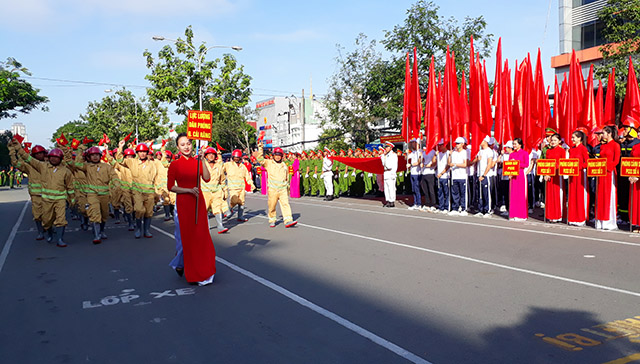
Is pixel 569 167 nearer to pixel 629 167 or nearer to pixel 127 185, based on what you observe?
pixel 629 167

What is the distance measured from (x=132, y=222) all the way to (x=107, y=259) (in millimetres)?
4739

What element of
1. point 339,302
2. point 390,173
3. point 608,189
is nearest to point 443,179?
point 390,173

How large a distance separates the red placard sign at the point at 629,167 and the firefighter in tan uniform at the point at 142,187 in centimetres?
1001

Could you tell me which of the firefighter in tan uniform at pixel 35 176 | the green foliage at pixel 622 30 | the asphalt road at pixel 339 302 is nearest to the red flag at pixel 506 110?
the asphalt road at pixel 339 302

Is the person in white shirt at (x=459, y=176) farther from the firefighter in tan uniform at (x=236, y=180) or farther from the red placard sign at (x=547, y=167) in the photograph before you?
the firefighter in tan uniform at (x=236, y=180)

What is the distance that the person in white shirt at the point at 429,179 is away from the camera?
16109mm

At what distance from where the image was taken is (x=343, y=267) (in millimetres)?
7738

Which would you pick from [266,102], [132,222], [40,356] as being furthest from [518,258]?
[266,102]

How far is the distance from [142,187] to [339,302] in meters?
7.59

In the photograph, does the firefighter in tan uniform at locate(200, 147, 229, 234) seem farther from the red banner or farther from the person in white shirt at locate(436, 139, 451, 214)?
the red banner

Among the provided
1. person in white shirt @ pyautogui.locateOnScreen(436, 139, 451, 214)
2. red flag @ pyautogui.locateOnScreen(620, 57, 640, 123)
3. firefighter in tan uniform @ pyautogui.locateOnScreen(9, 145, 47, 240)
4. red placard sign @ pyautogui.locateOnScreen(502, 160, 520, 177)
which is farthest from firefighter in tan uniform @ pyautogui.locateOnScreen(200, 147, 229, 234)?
red flag @ pyautogui.locateOnScreen(620, 57, 640, 123)

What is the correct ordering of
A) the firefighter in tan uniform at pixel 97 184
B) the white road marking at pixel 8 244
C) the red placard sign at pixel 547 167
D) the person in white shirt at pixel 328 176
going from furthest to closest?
the person in white shirt at pixel 328 176 < the red placard sign at pixel 547 167 < the firefighter in tan uniform at pixel 97 184 < the white road marking at pixel 8 244

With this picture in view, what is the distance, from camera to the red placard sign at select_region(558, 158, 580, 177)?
38.0 feet

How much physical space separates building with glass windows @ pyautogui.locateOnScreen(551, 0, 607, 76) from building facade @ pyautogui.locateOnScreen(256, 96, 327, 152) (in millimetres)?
57677
